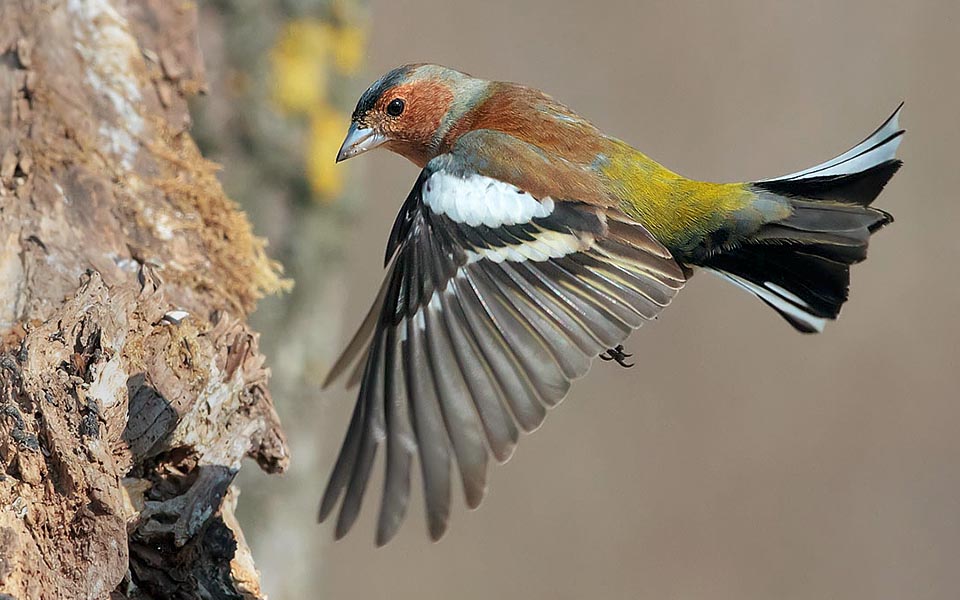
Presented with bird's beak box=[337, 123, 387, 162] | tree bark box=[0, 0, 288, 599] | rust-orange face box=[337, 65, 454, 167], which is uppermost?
rust-orange face box=[337, 65, 454, 167]

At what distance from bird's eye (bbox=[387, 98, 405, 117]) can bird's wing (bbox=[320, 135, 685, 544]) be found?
814 millimetres

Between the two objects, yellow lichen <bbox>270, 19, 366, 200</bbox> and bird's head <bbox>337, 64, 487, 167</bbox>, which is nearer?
bird's head <bbox>337, 64, 487, 167</bbox>

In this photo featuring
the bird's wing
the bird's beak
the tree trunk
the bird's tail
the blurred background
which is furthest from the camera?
the blurred background

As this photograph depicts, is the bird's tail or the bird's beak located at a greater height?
the bird's beak

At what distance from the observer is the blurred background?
7.65 metres

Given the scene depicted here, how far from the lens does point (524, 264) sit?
338cm

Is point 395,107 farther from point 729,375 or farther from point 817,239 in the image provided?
point 729,375

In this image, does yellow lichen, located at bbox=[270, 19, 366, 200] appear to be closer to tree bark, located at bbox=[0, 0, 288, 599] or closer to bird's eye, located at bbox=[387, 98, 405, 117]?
bird's eye, located at bbox=[387, 98, 405, 117]

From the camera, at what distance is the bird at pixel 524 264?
2.92m

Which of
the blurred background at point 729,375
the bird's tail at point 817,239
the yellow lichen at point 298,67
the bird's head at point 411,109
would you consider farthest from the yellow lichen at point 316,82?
the blurred background at point 729,375

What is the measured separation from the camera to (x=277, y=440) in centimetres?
328

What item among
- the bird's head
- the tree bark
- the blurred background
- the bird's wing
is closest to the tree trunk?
the bird's head

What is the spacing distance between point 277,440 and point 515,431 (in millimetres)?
782

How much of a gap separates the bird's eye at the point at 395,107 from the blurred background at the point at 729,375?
2.72 m
